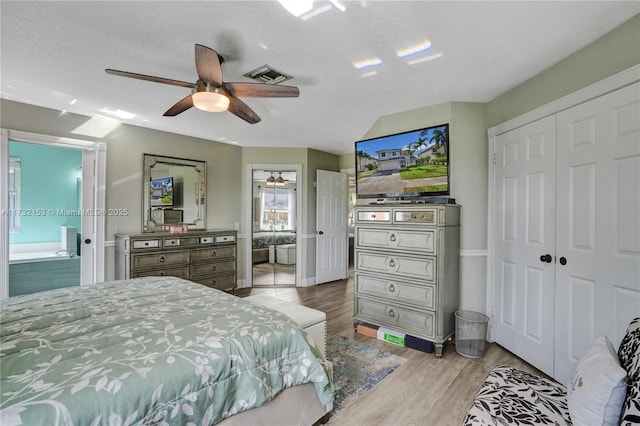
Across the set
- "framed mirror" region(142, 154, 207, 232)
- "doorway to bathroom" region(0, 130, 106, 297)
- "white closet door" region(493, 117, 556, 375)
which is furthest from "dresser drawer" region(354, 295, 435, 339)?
"doorway to bathroom" region(0, 130, 106, 297)

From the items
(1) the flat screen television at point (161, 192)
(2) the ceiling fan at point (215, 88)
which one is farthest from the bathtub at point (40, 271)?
(2) the ceiling fan at point (215, 88)

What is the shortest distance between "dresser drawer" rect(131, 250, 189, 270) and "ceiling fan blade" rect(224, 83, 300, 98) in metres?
2.47

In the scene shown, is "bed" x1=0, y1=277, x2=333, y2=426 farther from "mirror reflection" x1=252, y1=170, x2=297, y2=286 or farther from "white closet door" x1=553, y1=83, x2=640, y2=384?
"mirror reflection" x1=252, y1=170, x2=297, y2=286

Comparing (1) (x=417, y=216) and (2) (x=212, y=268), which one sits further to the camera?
(2) (x=212, y=268)

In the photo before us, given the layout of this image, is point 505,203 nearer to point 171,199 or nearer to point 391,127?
point 391,127

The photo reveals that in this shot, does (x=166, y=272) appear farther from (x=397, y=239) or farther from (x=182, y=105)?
(x=397, y=239)

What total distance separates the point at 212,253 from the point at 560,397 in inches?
153

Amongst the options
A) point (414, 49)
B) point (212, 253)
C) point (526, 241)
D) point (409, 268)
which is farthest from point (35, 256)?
point (526, 241)

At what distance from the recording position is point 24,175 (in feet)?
14.5

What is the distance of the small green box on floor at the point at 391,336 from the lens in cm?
287

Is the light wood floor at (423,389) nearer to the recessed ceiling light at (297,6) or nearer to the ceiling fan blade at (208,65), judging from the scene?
the ceiling fan blade at (208,65)

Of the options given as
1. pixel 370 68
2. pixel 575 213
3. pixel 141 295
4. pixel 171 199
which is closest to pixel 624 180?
pixel 575 213

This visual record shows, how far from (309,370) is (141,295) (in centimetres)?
119

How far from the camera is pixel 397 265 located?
9.61ft
